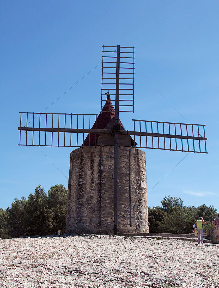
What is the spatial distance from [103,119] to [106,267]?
11.4m

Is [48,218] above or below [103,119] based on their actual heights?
below

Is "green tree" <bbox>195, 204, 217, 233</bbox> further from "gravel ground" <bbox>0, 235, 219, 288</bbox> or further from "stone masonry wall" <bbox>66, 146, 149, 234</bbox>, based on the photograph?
"gravel ground" <bbox>0, 235, 219, 288</bbox>

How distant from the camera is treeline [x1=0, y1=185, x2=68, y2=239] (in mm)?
25031

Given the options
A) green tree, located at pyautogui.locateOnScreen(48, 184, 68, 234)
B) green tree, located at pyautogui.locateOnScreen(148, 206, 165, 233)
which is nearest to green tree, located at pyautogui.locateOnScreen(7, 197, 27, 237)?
green tree, located at pyautogui.locateOnScreen(48, 184, 68, 234)

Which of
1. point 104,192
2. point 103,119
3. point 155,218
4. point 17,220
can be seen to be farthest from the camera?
point 155,218

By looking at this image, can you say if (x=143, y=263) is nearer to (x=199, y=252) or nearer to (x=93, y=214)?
(x=199, y=252)

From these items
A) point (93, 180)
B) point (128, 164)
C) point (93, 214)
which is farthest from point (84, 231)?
point (128, 164)

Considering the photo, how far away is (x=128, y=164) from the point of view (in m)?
15.4

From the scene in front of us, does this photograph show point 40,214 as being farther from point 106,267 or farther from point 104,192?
point 106,267

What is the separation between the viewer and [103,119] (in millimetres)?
17500

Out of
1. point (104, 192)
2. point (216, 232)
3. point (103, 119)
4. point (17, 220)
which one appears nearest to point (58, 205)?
point (17, 220)

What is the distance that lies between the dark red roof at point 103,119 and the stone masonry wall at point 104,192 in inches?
50.0

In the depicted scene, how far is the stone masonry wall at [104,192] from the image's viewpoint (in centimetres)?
1465

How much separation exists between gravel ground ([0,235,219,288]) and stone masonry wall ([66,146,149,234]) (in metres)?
5.33
